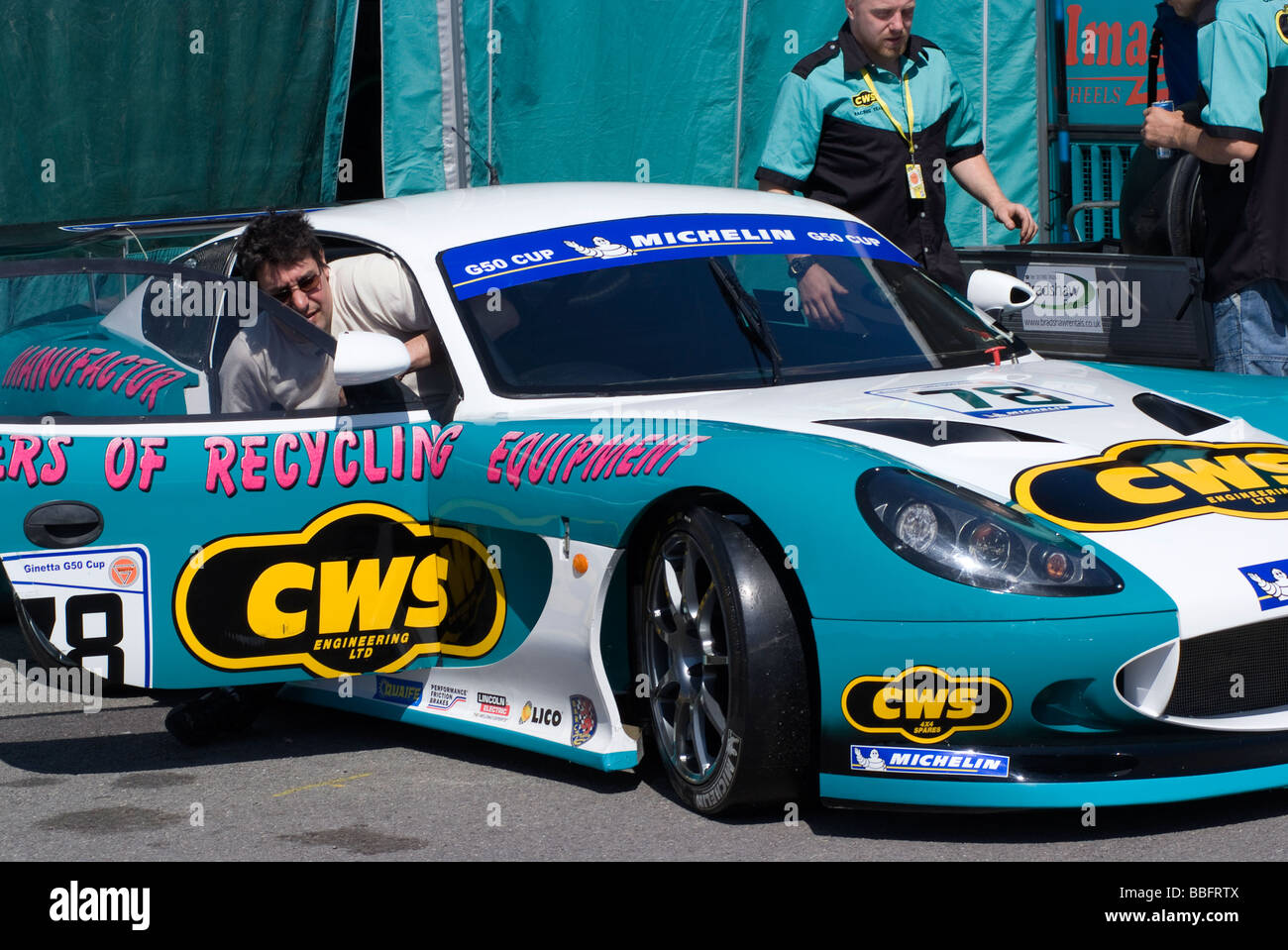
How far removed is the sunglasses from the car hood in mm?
957

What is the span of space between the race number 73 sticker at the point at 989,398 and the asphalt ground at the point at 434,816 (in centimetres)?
95

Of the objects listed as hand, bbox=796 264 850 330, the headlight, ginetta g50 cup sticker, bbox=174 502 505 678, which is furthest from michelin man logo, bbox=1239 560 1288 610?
ginetta g50 cup sticker, bbox=174 502 505 678

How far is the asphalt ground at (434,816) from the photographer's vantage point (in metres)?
3.70

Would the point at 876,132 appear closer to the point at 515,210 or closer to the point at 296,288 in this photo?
the point at 515,210

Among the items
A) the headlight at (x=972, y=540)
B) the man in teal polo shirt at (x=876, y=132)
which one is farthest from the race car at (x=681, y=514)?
the man in teal polo shirt at (x=876, y=132)

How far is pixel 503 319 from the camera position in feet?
15.6

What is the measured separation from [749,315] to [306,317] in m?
1.23

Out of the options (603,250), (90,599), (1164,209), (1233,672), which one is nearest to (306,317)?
(603,250)

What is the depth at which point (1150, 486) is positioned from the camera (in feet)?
12.4

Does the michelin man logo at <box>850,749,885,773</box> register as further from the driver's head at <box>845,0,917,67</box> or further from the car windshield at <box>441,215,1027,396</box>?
the driver's head at <box>845,0,917,67</box>

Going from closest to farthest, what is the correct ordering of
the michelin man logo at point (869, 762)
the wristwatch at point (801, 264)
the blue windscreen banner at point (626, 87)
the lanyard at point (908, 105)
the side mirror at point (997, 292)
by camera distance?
the michelin man logo at point (869, 762)
the wristwatch at point (801, 264)
the side mirror at point (997, 292)
the lanyard at point (908, 105)
the blue windscreen banner at point (626, 87)

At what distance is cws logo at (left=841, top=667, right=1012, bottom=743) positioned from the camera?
11.7ft

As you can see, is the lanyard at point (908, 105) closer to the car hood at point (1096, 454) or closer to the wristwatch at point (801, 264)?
the wristwatch at point (801, 264)
